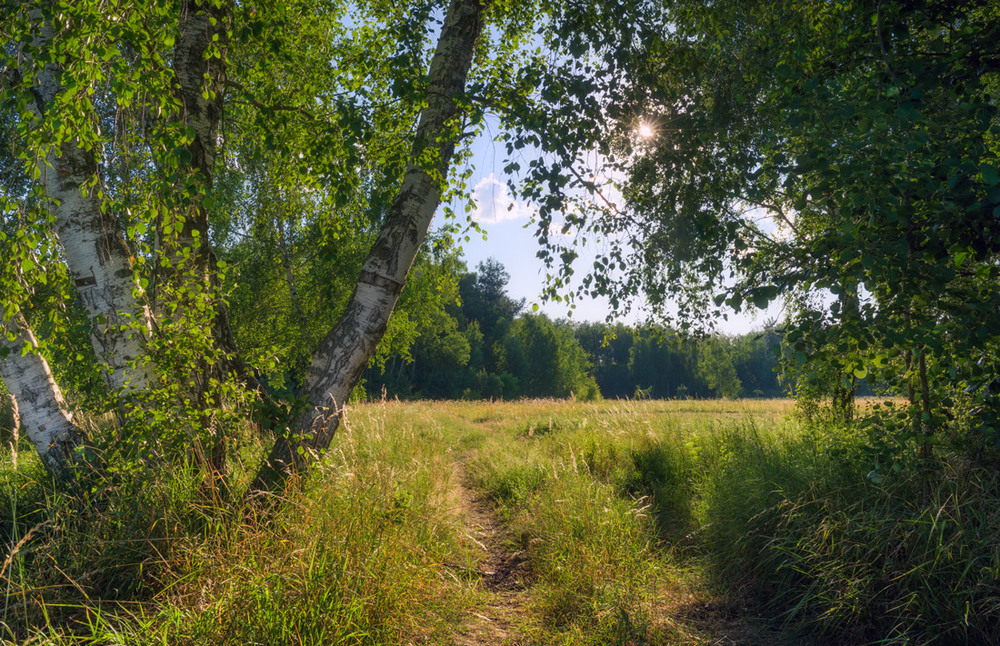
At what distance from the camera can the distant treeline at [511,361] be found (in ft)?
149

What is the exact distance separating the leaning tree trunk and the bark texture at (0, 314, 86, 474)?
1.49m

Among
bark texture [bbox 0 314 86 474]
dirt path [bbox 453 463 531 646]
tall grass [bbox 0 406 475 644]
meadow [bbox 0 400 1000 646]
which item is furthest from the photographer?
bark texture [bbox 0 314 86 474]

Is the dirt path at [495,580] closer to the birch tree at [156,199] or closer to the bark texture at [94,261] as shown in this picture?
the birch tree at [156,199]

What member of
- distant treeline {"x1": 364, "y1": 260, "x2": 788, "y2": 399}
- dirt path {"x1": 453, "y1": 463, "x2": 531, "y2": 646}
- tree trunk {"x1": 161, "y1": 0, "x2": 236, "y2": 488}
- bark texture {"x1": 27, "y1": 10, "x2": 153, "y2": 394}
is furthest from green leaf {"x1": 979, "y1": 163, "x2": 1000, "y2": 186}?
distant treeline {"x1": 364, "y1": 260, "x2": 788, "y2": 399}

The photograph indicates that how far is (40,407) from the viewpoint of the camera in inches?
148

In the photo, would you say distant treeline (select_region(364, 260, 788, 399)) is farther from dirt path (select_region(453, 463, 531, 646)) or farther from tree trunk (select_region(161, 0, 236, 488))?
tree trunk (select_region(161, 0, 236, 488))

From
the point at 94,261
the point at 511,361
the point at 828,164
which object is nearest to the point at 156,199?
the point at 94,261

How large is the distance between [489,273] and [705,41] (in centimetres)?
6440

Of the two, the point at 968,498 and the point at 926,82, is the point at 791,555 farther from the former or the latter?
the point at 926,82

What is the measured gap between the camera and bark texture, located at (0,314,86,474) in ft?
11.9

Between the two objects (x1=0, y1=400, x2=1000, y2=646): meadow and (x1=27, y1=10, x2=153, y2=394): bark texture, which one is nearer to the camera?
(x1=0, y1=400, x2=1000, y2=646): meadow

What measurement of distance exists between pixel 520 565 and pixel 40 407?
4.04 m

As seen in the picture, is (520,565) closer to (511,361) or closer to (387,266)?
(387,266)

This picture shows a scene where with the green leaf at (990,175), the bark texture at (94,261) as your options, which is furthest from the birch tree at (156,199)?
the green leaf at (990,175)
